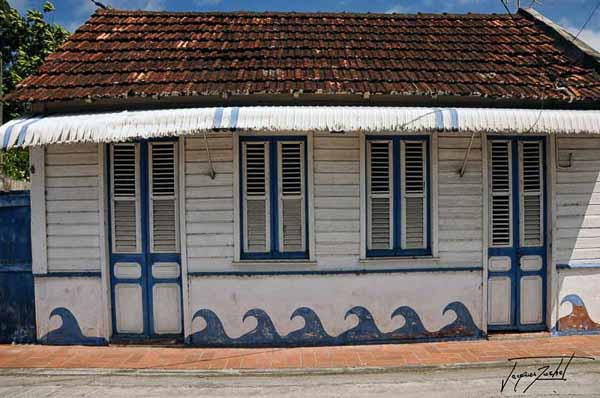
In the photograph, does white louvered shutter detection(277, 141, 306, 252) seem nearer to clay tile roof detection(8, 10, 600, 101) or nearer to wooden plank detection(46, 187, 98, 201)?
clay tile roof detection(8, 10, 600, 101)

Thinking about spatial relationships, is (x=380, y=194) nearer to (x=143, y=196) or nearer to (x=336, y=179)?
(x=336, y=179)

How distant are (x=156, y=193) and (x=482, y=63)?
4923 mm

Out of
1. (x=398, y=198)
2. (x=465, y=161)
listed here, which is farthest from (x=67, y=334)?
(x=465, y=161)

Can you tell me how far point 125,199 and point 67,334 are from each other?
1.93m

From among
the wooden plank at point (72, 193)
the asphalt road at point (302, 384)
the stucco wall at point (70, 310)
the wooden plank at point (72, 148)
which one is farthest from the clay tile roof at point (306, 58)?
the asphalt road at point (302, 384)

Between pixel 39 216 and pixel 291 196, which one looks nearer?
pixel 39 216

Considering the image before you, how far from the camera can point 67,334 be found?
6328 mm

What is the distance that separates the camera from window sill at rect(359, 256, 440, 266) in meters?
6.34

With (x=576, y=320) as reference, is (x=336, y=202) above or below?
above

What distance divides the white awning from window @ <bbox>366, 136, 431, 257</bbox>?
716 millimetres

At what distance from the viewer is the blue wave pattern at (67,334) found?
6.31m

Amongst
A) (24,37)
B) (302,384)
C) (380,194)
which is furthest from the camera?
(24,37)

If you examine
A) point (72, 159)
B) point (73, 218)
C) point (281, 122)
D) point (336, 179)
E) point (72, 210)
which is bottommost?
point (73, 218)

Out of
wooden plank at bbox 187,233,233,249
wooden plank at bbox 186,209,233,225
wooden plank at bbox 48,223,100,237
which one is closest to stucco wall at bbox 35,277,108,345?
wooden plank at bbox 48,223,100,237
